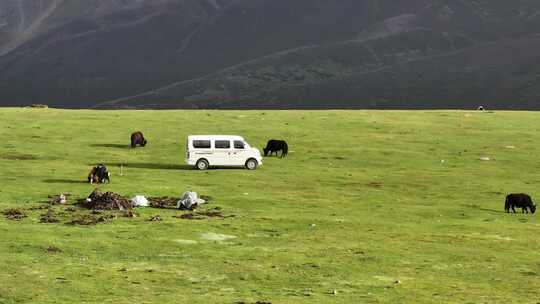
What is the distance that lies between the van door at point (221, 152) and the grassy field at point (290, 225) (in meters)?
1.38

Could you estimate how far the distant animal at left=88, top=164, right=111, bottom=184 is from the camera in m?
44.0

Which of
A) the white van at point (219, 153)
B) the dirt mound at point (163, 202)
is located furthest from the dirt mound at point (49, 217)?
the white van at point (219, 153)

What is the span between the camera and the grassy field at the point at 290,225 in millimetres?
24453

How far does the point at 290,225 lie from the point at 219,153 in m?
19.3

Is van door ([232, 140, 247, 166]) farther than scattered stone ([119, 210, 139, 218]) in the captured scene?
Yes

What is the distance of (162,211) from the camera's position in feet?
120

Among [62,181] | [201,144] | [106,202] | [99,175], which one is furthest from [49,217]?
[201,144]

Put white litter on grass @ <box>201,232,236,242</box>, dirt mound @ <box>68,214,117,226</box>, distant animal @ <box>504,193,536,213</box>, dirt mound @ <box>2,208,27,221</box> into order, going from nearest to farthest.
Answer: white litter on grass @ <box>201,232,236,242</box> → dirt mound @ <box>68,214,117,226</box> → dirt mound @ <box>2,208,27,221</box> → distant animal @ <box>504,193,536,213</box>

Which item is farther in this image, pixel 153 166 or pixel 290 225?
pixel 153 166

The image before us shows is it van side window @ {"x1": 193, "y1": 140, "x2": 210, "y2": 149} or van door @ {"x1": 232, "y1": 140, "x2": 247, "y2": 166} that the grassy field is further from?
van side window @ {"x1": 193, "y1": 140, "x2": 210, "y2": 149}

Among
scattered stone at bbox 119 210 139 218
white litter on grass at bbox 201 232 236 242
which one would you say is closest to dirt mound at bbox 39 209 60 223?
scattered stone at bbox 119 210 139 218

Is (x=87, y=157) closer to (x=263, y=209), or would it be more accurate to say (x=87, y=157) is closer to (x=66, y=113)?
(x=263, y=209)

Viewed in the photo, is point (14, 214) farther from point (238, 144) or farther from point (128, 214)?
point (238, 144)

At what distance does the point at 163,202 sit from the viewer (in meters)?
38.8
